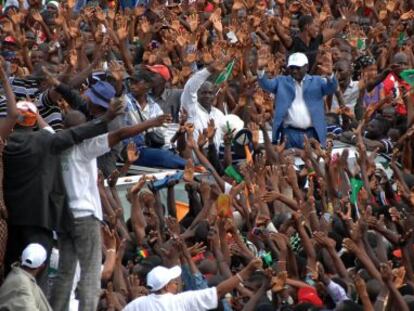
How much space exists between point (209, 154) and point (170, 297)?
4.08m

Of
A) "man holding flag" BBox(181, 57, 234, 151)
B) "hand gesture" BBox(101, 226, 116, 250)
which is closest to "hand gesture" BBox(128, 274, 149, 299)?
"hand gesture" BBox(101, 226, 116, 250)

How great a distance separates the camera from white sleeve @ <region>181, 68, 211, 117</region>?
15914 millimetres

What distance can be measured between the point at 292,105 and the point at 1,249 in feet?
17.0

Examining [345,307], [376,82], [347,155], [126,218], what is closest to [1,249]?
[345,307]

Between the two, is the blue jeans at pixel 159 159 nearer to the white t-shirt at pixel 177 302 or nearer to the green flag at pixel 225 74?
the green flag at pixel 225 74

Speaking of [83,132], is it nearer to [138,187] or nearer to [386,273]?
[386,273]

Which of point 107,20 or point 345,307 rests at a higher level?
point 107,20

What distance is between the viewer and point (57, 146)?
38.5 ft

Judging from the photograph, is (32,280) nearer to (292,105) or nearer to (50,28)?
(292,105)

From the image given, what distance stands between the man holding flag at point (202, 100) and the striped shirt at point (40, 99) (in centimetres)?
137

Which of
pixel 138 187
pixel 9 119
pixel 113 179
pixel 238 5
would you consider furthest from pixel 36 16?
pixel 9 119

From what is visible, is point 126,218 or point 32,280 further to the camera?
point 126,218

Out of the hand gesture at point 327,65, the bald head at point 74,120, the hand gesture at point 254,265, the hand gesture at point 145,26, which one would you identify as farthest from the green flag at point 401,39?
the hand gesture at point 254,265

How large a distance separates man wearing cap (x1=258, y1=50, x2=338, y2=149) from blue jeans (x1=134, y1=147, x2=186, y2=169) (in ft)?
3.08
